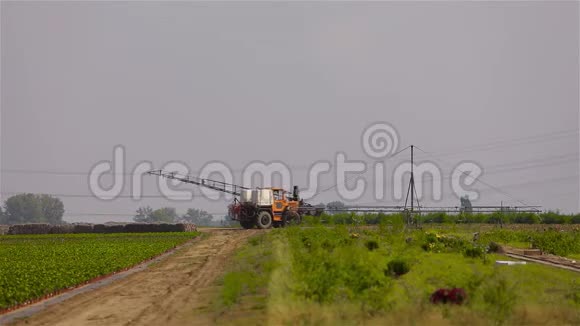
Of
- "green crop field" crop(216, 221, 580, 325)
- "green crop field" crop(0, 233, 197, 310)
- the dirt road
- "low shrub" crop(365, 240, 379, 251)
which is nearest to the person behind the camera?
"green crop field" crop(216, 221, 580, 325)

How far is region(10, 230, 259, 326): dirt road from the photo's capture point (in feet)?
59.6

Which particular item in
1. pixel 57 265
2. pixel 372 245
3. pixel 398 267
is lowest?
pixel 57 265

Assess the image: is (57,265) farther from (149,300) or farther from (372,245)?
(372,245)

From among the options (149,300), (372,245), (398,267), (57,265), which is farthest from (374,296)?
(57,265)

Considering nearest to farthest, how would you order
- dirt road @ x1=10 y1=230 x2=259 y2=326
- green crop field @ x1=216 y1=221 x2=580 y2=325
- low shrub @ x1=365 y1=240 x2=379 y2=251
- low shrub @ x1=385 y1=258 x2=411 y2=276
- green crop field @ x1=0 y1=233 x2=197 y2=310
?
1. green crop field @ x1=216 y1=221 x2=580 y2=325
2. dirt road @ x1=10 y1=230 x2=259 y2=326
3. low shrub @ x1=385 y1=258 x2=411 y2=276
4. green crop field @ x1=0 y1=233 x2=197 y2=310
5. low shrub @ x1=365 y1=240 x2=379 y2=251

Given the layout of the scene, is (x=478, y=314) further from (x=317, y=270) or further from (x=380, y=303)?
(x=317, y=270)

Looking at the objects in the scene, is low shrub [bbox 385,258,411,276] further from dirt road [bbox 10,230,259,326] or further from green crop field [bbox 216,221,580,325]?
dirt road [bbox 10,230,259,326]

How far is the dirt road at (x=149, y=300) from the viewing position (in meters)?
18.2

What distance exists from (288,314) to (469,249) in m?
17.2

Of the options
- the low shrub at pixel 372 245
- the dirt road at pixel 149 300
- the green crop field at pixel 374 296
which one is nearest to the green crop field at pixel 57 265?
the dirt road at pixel 149 300

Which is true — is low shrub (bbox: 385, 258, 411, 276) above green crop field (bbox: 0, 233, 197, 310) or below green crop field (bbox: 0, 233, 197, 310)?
above

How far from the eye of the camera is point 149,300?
849 inches

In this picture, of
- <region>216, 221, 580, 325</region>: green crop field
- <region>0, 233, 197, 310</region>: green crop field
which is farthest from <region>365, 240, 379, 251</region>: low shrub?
<region>0, 233, 197, 310</region>: green crop field

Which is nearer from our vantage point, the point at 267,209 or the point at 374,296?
the point at 374,296
